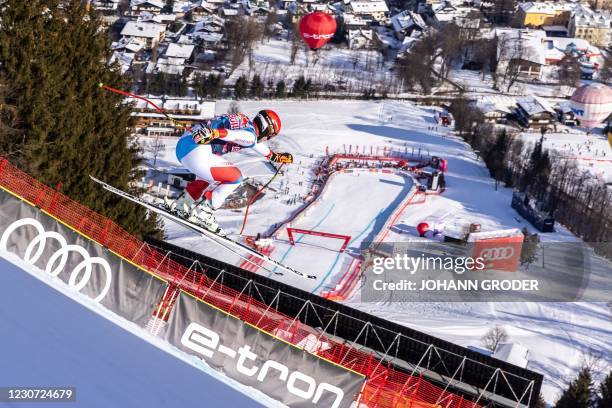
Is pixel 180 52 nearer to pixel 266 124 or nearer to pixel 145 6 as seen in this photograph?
pixel 145 6

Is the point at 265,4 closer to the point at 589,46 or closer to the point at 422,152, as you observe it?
the point at 589,46

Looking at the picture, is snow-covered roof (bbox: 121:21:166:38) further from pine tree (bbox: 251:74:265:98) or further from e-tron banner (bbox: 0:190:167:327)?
e-tron banner (bbox: 0:190:167:327)

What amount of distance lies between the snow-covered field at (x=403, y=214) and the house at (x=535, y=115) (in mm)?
5248

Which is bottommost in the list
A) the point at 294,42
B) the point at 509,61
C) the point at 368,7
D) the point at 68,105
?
the point at 68,105

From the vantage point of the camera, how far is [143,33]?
174ft

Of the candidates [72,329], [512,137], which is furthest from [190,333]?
[512,137]

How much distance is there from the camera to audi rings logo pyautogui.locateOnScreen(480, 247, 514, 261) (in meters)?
24.6

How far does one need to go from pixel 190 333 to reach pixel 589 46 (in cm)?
5352

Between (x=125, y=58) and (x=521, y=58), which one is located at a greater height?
(x=521, y=58)

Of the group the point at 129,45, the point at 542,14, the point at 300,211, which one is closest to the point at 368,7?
the point at 542,14

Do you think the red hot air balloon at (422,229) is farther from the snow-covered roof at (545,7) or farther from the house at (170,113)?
the snow-covered roof at (545,7)

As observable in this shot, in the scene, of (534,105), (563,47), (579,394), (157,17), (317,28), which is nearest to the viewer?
(579,394)

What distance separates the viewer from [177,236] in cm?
2455

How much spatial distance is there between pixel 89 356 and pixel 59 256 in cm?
184
